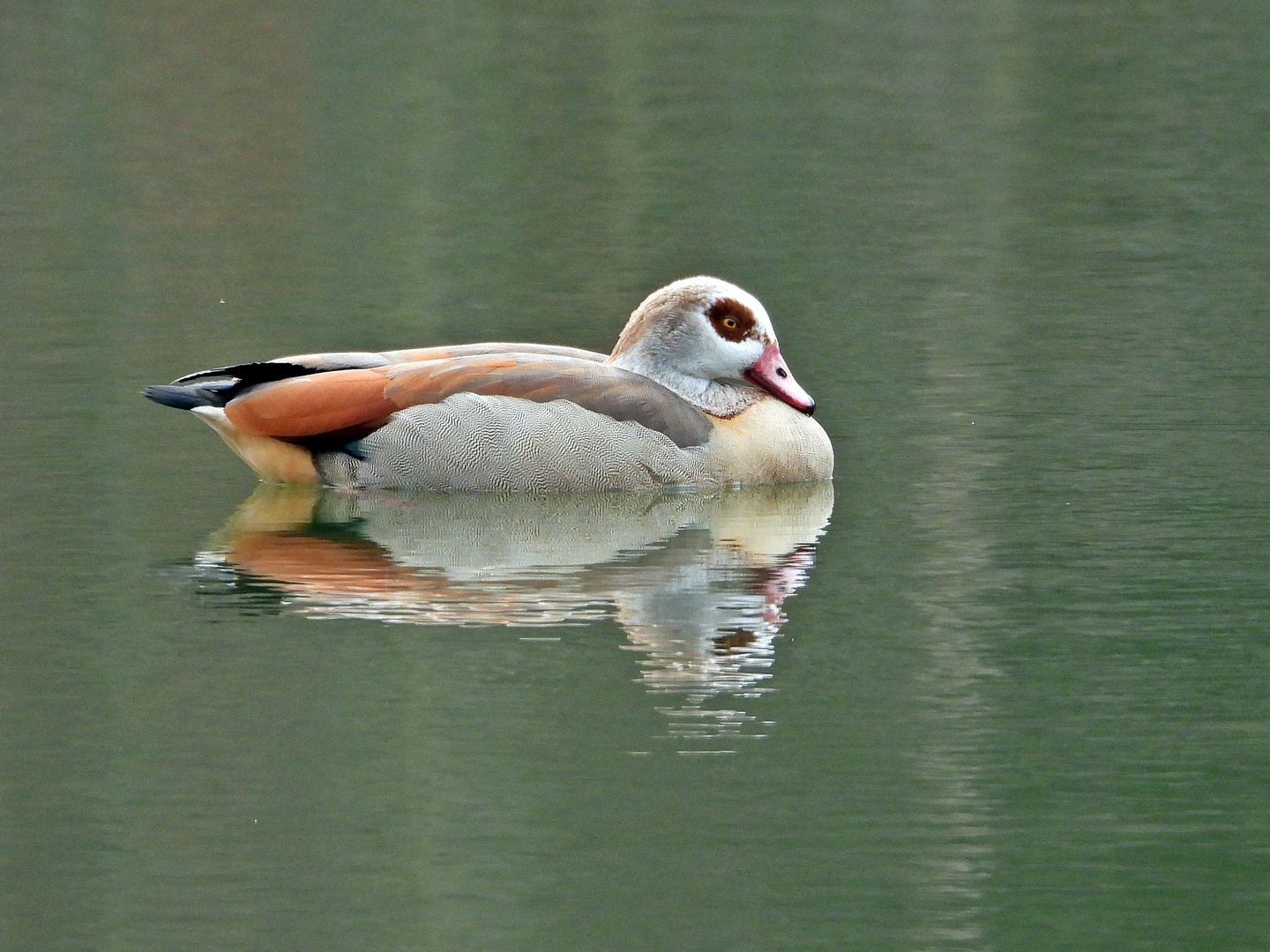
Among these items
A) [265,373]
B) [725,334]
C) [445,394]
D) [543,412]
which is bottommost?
[543,412]

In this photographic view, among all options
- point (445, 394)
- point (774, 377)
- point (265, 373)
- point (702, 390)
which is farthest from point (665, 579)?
point (265, 373)

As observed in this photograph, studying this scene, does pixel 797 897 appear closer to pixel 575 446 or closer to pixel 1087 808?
pixel 1087 808

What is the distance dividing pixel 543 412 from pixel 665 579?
2.05 metres

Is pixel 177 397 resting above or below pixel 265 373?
below

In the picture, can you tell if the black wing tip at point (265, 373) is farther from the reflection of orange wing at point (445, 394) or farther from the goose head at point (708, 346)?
the goose head at point (708, 346)

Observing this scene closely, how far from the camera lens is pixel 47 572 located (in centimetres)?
1070

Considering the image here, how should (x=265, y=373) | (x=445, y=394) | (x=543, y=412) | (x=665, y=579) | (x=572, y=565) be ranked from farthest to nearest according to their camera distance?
1. (x=265, y=373)
2. (x=445, y=394)
3. (x=543, y=412)
4. (x=572, y=565)
5. (x=665, y=579)

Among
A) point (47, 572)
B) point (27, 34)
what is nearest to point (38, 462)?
point (47, 572)

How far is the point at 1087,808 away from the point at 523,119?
18797 mm

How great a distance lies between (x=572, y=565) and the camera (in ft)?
35.6

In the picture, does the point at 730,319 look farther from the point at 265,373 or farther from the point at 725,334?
the point at 265,373

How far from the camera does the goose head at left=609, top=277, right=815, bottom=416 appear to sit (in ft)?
42.2

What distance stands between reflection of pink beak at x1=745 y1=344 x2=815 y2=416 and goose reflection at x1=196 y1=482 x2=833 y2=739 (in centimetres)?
54

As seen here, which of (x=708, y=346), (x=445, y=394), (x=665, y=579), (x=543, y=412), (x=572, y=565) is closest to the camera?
(x=665, y=579)
